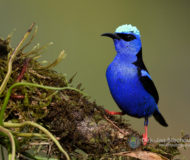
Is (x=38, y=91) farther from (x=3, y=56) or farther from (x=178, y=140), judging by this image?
(x=178, y=140)

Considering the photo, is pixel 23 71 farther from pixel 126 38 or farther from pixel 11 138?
pixel 126 38

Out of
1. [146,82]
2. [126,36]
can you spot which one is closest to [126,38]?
[126,36]

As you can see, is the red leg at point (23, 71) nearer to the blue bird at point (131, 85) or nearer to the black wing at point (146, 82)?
the blue bird at point (131, 85)

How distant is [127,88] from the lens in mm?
4066

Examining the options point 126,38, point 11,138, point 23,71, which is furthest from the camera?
point 126,38

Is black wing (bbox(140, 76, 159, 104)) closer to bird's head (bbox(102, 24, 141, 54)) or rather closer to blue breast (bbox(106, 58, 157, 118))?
blue breast (bbox(106, 58, 157, 118))

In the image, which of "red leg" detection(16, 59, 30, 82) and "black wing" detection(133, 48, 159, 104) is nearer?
"red leg" detection(16, 59, 30, 82)

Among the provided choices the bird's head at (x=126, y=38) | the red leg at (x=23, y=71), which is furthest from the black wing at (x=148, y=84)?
the red leg at (x=23, y=71)

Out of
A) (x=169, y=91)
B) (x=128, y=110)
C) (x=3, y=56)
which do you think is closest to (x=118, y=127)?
(x=3, y=56)

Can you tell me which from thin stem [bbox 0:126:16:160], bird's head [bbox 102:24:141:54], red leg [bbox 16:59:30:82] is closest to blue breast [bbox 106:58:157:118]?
bird's head [bbox 102:24:141:54]

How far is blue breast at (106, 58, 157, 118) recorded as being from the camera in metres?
4.05

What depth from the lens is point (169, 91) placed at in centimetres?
1021

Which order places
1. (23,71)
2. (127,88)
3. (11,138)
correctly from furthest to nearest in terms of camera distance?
(127,88) < (23,71) < (11,138)

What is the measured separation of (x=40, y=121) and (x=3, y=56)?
0.63 meters
